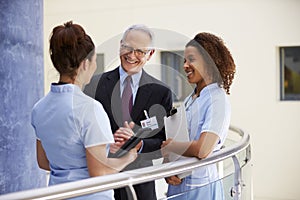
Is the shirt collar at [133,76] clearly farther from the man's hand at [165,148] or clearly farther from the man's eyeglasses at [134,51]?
the man's hand at [165,148]

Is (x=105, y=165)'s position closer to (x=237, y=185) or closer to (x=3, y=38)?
(x=237, y=185)

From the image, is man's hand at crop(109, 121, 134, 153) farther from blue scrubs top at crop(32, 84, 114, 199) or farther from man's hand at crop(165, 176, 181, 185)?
man's hand at crop(165, 176, 181, 185)

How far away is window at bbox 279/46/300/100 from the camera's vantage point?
22.1 ft

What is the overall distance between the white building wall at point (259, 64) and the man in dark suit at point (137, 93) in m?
4.55

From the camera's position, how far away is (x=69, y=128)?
1.68 metres

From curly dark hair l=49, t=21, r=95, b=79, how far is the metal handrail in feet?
1.20

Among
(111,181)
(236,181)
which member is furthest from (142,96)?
(236,181)

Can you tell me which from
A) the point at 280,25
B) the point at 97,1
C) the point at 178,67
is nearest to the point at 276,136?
the point at 280,25

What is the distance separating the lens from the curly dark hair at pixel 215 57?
2.14 metres

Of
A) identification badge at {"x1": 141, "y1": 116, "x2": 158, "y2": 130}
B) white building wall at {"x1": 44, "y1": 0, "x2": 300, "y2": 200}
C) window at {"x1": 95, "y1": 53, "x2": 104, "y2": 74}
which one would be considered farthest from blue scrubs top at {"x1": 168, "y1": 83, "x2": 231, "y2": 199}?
white building wall at {"x1": 44, "y1": 0, "x2": 300, "y2": 200}

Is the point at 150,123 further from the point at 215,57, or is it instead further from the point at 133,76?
the point at 215,57

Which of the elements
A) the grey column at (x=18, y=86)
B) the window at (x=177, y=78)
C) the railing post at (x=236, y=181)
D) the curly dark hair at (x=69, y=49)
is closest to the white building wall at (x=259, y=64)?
the grey column at (x=18, y=86)

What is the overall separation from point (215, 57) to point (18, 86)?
1.23m

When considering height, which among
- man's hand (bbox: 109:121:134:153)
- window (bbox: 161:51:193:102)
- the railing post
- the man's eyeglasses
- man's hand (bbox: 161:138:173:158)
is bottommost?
the railing post
